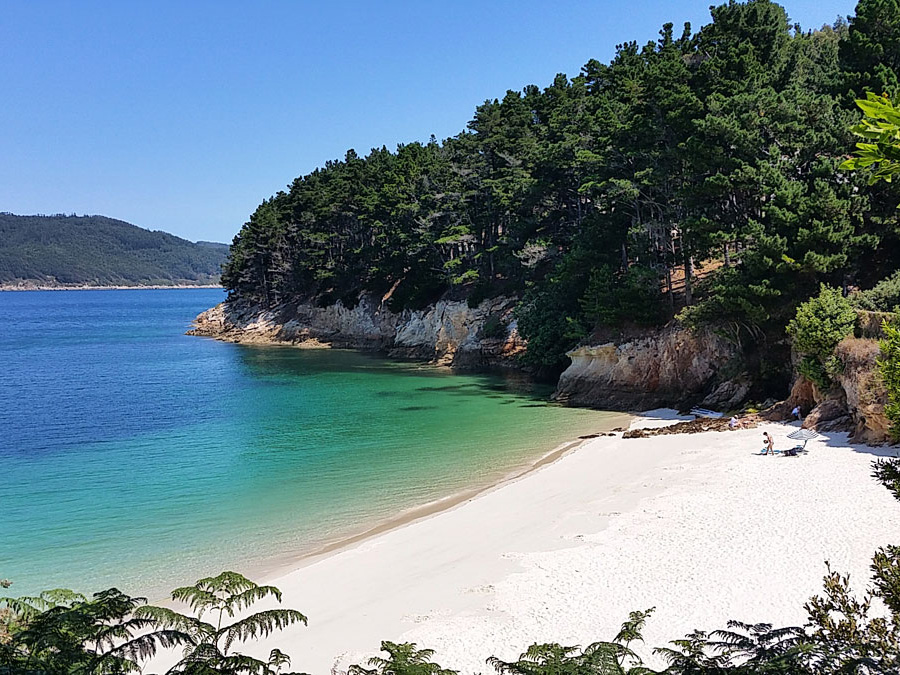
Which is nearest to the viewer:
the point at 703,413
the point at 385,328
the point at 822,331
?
the point at 822,331

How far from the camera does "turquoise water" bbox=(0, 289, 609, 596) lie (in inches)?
661

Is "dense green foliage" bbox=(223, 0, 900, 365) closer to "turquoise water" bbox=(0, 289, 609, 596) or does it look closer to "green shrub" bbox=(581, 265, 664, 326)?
"green shrub" bbox=(581, 265, 664, 326)

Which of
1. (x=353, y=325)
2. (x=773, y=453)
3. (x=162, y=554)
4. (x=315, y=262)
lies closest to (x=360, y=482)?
(x=162, y=554)

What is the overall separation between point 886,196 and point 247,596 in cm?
2862

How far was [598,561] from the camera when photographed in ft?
45.2

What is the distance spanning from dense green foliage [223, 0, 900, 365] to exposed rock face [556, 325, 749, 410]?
1.46 m

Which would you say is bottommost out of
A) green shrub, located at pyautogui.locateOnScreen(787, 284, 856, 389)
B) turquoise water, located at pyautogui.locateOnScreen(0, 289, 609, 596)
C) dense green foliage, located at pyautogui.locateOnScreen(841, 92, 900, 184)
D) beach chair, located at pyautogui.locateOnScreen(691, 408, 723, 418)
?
turquoise water, located at pyautogui.locateOnScreen(0, 289, 609, 596)

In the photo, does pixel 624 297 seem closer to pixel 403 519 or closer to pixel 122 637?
pixel 403 519

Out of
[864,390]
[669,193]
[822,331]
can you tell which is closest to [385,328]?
[669,193]

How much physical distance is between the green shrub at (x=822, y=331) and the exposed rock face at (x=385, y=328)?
25.2 m

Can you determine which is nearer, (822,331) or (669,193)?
(822,331)

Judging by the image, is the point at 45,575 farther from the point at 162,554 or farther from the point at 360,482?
the point at 360,482

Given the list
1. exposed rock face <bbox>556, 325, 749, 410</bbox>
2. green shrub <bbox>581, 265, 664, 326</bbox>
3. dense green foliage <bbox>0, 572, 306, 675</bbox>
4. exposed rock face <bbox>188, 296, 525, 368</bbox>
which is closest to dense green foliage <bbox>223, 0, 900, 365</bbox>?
green shrub <bbox>581, 265, 664, 326</bbox>

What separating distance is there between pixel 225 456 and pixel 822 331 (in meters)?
22.3
